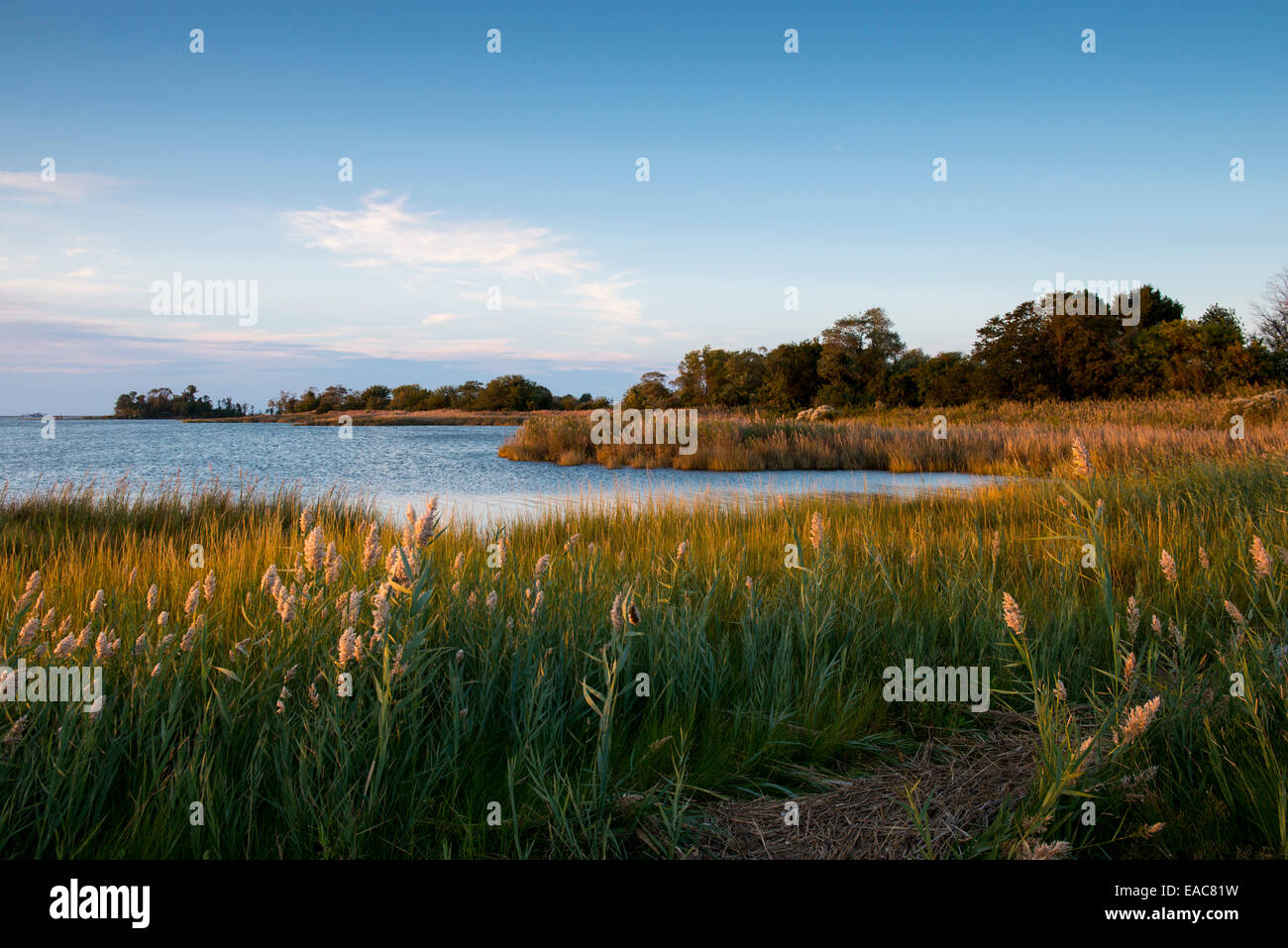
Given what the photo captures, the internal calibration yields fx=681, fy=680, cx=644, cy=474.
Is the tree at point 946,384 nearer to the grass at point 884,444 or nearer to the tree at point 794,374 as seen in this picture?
the tree at point 794,374

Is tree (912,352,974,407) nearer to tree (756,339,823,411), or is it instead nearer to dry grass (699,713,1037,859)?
tree (756,339,823,411)

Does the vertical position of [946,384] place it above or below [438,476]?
above

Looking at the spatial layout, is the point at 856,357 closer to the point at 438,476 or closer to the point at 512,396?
the point at 512,396

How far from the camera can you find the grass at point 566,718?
165 centimetres

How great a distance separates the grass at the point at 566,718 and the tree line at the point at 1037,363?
2569 centimetres

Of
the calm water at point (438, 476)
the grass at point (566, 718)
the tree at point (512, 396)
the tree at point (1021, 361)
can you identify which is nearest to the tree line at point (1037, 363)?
the tree at point (1021, 361)

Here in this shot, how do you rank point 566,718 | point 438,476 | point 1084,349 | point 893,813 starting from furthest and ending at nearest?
point 1084,349 → point 438,476 → point 566,718 → point 893,813

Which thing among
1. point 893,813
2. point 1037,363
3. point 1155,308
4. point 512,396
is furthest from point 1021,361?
point 893,813

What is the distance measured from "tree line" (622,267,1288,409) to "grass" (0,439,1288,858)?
84.3 ft

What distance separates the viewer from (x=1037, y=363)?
131 feet

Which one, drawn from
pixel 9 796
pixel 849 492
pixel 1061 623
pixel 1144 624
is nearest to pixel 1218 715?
pixel 1061 623

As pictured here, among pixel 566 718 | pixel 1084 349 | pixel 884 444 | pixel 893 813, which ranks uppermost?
pixel 1084 349

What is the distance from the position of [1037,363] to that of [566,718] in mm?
44942

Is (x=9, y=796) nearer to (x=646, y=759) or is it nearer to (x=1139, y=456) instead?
(x=646, y=759)
